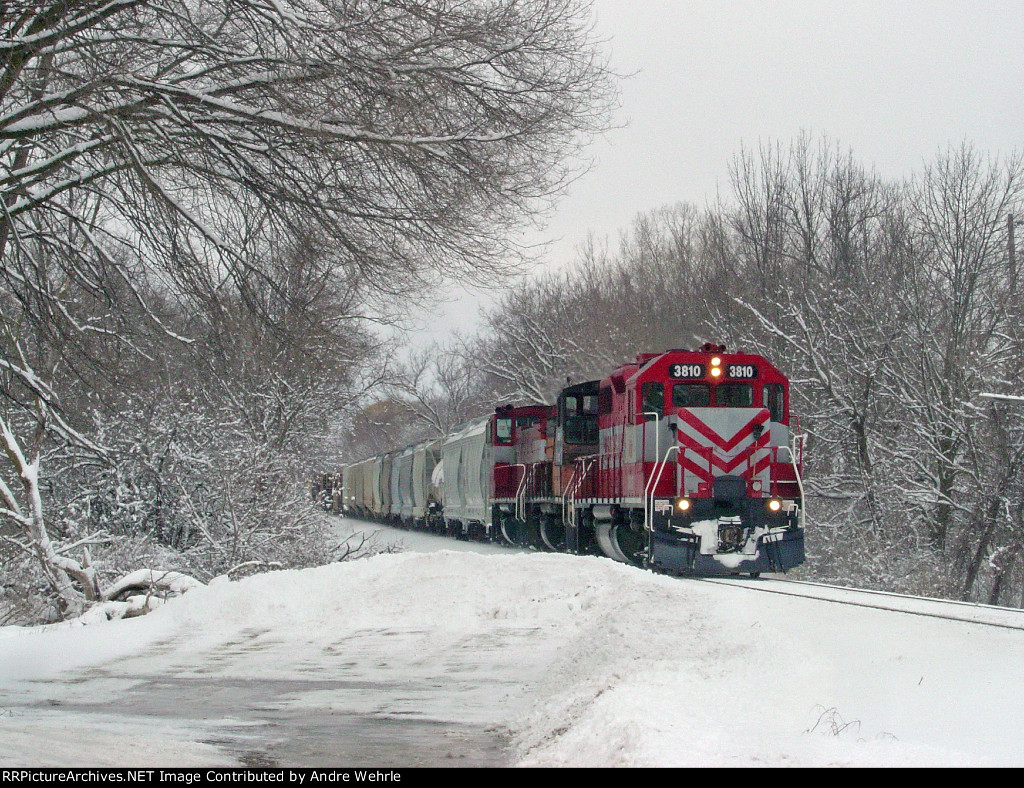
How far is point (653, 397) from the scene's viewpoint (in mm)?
17734

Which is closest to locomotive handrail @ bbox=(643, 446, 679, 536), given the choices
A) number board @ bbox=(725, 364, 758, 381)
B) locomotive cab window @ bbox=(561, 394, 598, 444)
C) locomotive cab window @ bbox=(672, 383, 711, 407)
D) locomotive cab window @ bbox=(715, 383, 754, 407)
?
locomotive cab window @ bbox=(672, 383, 711, 407)

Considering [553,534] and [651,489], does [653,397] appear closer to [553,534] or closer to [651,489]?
[651,489]

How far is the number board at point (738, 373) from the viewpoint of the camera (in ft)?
59.1

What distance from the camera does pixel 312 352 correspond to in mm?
9602

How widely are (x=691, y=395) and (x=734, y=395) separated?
2.45ft

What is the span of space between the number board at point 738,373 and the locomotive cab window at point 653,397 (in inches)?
45.1

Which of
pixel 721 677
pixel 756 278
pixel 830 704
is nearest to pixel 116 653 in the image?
pixel 721 677

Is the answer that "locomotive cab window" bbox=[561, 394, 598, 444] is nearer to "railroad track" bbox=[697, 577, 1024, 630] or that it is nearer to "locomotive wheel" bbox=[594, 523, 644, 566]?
"locomotive wheel" bbox=[594, 523, 644, 566]

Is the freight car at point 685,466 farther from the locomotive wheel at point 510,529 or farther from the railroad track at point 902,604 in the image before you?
the locomotive wheel at point 510,529

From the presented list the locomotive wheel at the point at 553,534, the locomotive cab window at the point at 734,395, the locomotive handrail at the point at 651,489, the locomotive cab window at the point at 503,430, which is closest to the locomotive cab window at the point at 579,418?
the locomotive wheel at the point at 553,534

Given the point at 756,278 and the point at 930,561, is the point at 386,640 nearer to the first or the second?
the point at 930,561

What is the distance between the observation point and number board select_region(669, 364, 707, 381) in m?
17.8

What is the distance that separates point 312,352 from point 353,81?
2.53 m

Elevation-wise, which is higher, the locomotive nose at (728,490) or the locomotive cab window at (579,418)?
the locomotive cab window at (579,418)
